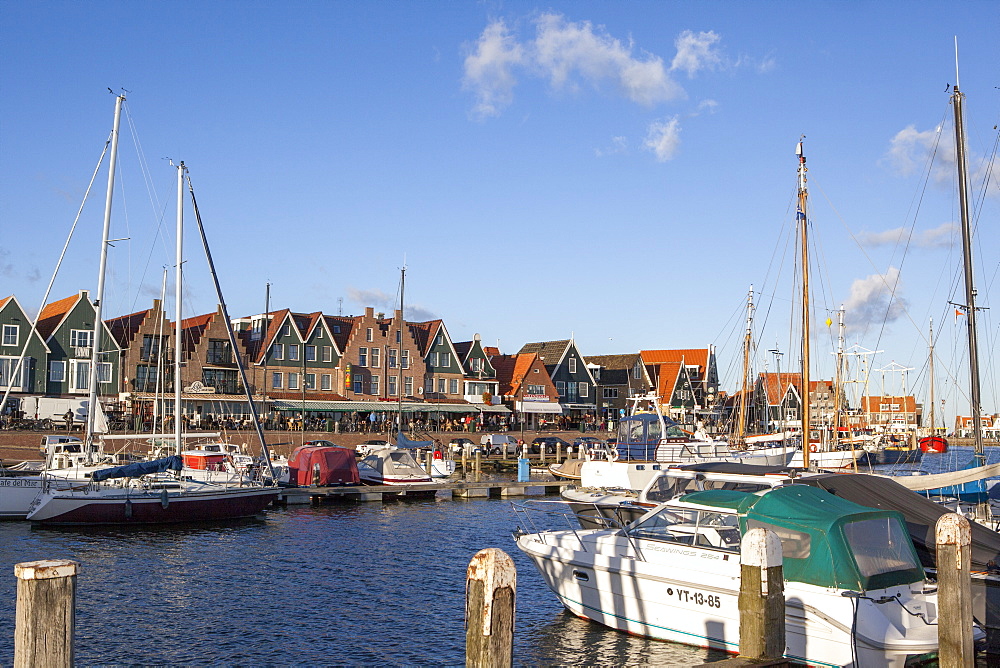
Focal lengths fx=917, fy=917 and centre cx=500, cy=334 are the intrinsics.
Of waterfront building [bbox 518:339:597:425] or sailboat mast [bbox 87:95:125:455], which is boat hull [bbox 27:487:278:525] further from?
waterfront building [bbox 518:339:597:425]

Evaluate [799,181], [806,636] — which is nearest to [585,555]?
[806,636]

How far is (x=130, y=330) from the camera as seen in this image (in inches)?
2901

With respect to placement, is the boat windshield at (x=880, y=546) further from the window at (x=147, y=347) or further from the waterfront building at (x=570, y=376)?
the waterfront building at (x=570, y=376)

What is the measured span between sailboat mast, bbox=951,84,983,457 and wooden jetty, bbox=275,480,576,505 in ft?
60.3

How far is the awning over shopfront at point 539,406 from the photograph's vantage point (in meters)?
90.2

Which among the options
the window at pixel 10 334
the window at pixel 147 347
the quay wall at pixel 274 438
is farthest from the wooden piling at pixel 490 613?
the window at pixel 10 334

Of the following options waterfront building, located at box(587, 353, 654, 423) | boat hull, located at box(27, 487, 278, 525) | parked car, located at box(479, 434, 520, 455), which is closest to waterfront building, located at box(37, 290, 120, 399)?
parked car, located at box(479, 434, 520, 455)

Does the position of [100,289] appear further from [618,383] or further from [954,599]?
[618,383]

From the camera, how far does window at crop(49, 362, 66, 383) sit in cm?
6975

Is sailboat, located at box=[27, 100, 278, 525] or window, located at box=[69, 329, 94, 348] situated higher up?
window, located at box=[69, 329, 94, 348]

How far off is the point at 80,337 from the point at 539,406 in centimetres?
4260

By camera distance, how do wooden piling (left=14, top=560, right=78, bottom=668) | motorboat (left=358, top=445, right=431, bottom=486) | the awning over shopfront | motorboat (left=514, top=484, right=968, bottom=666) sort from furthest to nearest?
the awning over shopfront, motorboat (left=358, top=445, right=431, bottom=486), motorboat (left=514, top=484, right=968, bottom=666), wooden piling (left=14, top=560, right=78, bottom=668)

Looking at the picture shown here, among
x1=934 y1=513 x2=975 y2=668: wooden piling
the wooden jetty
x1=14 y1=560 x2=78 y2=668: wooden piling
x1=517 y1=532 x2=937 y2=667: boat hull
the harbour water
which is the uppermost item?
x1=14 y1=560 x2=78 y2=668: wooden piling

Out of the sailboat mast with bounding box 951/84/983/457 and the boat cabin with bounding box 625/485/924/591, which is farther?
the sailboat mast with bounding box 951/84/983/457
